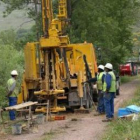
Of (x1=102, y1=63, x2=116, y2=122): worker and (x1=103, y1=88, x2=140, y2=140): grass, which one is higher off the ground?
(x1=102, y1=63, x2=116, y2=122): worker

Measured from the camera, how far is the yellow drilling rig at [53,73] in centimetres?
1780

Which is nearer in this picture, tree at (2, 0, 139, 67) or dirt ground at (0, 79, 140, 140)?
dirt ground at (0, 79, 140, 140)

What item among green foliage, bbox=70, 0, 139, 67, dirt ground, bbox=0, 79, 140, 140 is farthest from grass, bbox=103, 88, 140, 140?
green foliage, bbox=70, 0, 139, 67

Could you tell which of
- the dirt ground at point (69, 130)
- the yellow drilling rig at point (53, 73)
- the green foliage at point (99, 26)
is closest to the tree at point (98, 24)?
the green foliage at point (99, 26)

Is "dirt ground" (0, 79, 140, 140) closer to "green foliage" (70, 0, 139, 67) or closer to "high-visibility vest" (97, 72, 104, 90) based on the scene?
"high-visibility vest" (97, 72, 104, 90)

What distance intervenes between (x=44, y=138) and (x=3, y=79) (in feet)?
30.6

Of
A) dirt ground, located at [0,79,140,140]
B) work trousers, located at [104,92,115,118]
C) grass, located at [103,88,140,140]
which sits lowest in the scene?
dirt ground, located at [0,79,140,140]

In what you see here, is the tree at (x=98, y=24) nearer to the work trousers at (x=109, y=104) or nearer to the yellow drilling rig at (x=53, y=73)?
the yellow drilling rig at (x=53, y=73)

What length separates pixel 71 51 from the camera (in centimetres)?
2039

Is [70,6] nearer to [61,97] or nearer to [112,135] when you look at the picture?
[61,97]

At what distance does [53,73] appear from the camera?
18.1 meters

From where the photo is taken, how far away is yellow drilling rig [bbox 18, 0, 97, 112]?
17.8 metres

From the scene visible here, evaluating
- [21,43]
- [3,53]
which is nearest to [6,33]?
[21,43]

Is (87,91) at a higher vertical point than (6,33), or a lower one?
lower
